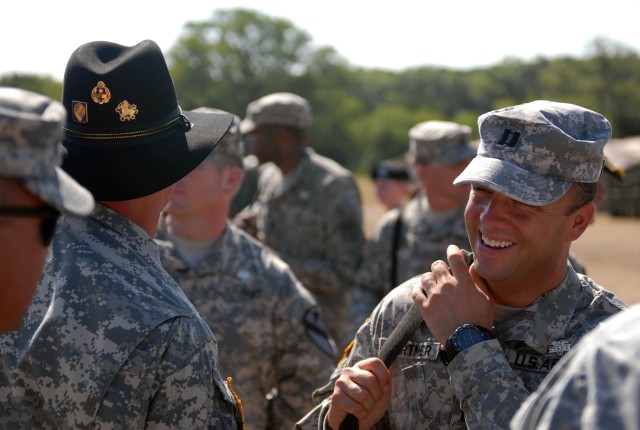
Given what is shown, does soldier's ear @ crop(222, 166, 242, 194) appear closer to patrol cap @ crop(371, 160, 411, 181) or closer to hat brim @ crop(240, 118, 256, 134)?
hat brim @ crop(240, 118, 256, 134)

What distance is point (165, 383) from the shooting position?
245 cm

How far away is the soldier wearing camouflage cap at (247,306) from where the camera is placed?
444 centimetres

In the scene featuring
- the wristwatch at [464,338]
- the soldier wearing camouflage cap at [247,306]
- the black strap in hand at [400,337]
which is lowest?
the soldier wearing camouflage cap at [247,306]

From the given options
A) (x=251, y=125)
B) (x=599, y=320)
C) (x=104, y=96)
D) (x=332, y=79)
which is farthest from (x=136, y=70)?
(x=332, y=79)

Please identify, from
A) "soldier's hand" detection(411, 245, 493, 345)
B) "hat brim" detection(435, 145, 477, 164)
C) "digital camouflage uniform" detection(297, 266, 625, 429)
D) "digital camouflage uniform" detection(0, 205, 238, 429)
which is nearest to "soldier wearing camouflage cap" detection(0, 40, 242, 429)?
"digital camouflage uniform" detection(0, 205, 238, 429)

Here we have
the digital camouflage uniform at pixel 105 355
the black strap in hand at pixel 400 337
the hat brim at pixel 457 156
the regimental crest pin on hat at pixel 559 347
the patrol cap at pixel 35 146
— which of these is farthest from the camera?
the hat brim at pixel 457 156

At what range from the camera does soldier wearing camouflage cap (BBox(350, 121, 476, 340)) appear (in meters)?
6.15

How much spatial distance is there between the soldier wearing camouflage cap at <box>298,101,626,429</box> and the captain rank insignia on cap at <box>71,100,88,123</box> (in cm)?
123

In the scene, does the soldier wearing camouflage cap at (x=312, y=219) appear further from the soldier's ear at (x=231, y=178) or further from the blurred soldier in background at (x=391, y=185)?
the blurred soldier in background at (x=391, y=185)

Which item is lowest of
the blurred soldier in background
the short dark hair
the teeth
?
the blurred soldier in background

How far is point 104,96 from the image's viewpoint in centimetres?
272

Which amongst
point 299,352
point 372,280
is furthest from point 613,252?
point 299,352

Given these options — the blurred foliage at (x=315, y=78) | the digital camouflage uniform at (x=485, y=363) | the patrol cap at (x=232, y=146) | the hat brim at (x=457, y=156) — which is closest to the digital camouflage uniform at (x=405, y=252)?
the hat brim at (x=457, y=156)

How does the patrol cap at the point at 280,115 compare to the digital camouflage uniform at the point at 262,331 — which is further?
the patrol cap at the point at 280,115
